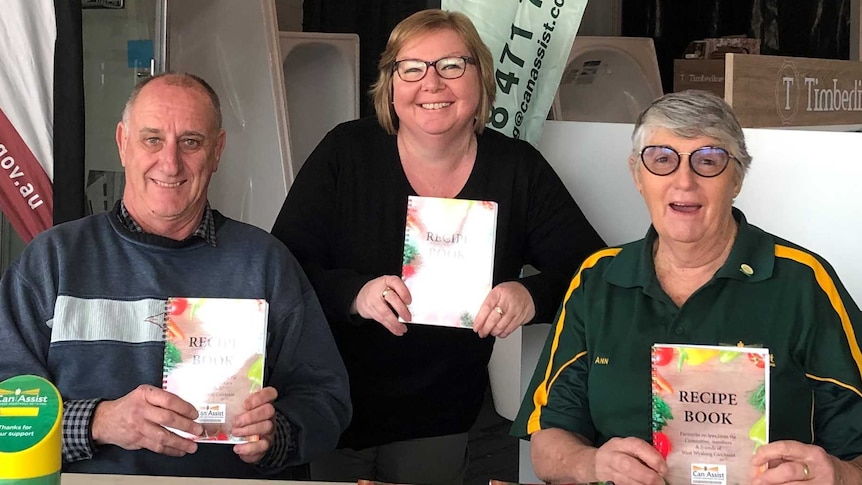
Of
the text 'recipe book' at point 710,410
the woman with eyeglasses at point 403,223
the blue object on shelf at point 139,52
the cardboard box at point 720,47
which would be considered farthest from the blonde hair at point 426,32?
the cardboard box at point 720,47

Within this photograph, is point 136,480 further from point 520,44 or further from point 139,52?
point 139,52

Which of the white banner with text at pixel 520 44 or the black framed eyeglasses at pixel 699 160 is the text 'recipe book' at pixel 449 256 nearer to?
the black framed eyeglasses at pixel 699 160

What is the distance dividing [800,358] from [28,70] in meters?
1.95

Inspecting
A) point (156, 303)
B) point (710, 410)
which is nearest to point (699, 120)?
point (710, 410)

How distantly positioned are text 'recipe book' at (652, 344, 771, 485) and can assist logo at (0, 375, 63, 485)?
0.99m

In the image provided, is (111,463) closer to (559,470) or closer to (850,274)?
(559,470)

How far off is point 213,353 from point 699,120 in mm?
1058

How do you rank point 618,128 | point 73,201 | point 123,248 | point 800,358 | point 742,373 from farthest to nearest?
point 618,128 < point 73,201 < point 123,248 < point 800,358 < point 742,373

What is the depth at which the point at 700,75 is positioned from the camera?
19.3 ft

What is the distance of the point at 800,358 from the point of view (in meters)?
1.91

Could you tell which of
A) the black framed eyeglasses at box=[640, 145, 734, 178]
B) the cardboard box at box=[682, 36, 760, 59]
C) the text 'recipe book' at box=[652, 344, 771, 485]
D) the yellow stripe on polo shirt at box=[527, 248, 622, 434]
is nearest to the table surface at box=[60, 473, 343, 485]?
the yellow stripe on polo shirt at box=[527, 248, 622, 434]

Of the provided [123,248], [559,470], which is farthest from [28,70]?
[559,470]

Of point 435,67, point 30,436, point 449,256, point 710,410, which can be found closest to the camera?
point 30,436

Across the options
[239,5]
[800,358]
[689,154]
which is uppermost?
[239,5]
